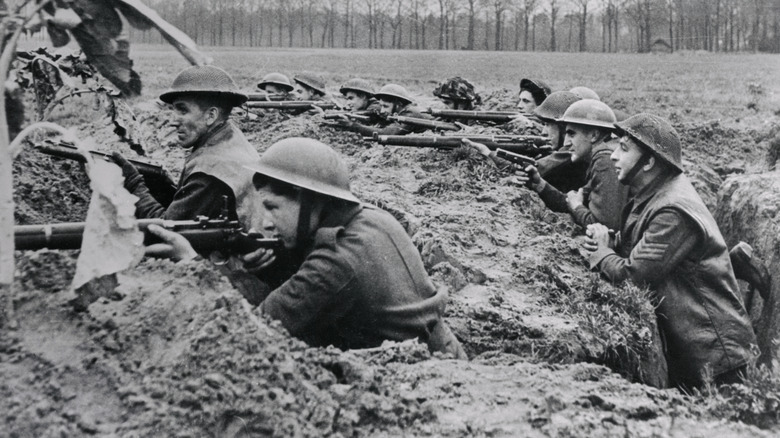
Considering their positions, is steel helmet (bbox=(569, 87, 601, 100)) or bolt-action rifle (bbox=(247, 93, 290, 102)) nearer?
steel helmet (bbox=(569, 87, 601, 100))

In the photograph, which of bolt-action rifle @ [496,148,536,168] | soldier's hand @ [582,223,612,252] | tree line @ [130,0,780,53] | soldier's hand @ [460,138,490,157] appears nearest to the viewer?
soldier's hand @ [582,223,612,252]

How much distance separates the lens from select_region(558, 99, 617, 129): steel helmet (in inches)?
254

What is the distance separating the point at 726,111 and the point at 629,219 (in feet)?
38.6

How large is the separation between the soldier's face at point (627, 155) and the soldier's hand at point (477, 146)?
97.7 inches

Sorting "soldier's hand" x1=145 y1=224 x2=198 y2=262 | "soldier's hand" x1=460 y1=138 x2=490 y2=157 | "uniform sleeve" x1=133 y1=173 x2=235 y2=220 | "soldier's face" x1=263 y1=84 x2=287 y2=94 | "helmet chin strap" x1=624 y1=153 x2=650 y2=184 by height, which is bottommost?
"soldier's hand" x1=145 y1=224 x2=198 y2=262

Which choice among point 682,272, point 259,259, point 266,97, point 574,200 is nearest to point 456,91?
point 266,97

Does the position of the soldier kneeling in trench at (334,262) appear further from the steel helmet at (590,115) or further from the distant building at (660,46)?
the distant building at (660,46)

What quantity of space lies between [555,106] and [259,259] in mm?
5162

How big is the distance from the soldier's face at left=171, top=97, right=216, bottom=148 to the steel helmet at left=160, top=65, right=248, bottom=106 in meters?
0.06

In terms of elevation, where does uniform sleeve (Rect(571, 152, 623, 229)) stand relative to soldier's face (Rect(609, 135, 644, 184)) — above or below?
below

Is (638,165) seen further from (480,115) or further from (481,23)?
(481,23)

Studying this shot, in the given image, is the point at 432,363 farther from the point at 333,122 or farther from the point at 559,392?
the point at 333,122

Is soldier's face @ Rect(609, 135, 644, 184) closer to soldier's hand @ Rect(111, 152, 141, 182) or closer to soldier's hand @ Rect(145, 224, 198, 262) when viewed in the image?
soldier's hand @ Rect(145, 224, 198, 262)

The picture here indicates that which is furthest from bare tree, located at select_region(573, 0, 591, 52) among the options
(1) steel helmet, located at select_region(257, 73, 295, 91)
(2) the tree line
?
(1) steel helmet, located at select_region(257, 73, 295, 91)
